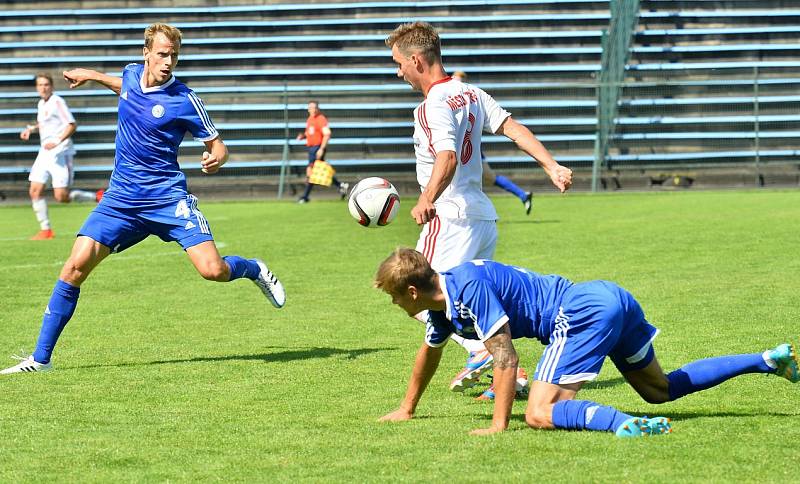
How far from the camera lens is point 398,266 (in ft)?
17.1

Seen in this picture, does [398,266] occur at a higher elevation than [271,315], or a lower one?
higher

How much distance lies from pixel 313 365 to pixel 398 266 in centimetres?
262

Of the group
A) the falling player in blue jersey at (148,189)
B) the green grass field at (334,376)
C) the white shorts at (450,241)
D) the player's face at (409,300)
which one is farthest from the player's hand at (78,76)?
the player's face at (409,300)

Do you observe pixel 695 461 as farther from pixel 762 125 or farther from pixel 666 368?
pixel 762 125

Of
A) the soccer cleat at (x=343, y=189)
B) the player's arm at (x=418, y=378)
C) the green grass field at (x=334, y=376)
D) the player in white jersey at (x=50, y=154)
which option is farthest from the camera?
the soccer cleat at (x=343, y=189)

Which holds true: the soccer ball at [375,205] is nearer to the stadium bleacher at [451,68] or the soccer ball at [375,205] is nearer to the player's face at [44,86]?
the player's face at [44,86]

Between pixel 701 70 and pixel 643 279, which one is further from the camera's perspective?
pixel 701 70

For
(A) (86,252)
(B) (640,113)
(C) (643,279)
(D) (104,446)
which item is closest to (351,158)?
(B) (640,113)

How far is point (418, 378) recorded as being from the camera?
5.84 m

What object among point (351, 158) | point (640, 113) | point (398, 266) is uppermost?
point (398, 266)

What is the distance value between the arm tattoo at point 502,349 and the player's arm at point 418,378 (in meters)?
0.53

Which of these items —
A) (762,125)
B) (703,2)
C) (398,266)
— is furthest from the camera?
(703,2)

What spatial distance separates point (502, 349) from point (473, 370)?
1216 mm

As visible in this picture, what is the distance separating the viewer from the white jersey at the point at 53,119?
17422 mm
